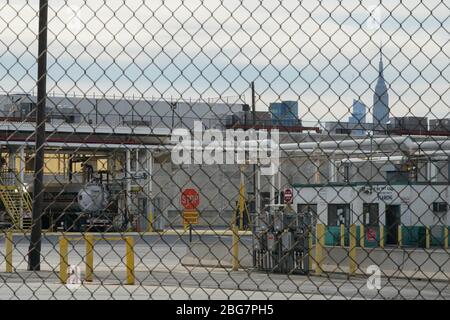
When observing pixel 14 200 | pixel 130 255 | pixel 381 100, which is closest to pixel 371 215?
pixel 130 255

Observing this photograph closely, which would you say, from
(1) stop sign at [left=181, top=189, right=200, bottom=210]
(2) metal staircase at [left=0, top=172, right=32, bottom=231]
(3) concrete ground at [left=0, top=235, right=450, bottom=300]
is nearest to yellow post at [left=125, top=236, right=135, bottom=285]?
(3) concrete ground at [left=0, top=235, right=450, bottom=300]

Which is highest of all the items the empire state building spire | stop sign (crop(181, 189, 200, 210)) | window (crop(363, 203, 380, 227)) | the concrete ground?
the empire state building spire

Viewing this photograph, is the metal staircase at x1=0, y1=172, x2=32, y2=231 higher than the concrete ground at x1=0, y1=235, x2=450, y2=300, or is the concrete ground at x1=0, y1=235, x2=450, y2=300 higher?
the metal staircase at x1=0, y1=172, x2=32, y2=231

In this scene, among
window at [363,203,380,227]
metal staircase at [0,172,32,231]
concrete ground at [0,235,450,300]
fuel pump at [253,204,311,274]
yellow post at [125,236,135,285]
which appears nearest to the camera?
yellow post at [125,236,135,285]

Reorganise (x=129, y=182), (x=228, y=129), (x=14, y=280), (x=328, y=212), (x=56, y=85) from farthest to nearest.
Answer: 1. (x=129, y=182)
2. (x=328, y=212)
3. (x=14, y=280)
4. (x=228, y=129)
5. (x=56, y=85)

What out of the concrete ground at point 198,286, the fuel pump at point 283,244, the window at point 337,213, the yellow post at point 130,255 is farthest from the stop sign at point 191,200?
the window at point 337,213

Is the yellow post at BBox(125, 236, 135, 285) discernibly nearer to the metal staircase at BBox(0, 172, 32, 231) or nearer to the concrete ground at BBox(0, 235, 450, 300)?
the concrete ground at BBox(0, 235, 450, 300)

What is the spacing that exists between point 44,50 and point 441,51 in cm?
239

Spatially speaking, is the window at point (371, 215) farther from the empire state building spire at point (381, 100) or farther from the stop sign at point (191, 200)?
the empire state building spire at point (381, 100)

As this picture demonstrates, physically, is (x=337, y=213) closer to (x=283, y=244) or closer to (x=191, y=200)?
(x=283, y=244)

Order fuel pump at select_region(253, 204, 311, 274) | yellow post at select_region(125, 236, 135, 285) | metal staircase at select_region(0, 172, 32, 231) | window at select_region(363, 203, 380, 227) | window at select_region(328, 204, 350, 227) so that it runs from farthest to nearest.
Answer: metal staircase at select_region(0, 172, 32, 231), window at select_region(328, 204, 350, 227), window at select_region(363, 203, 380, 227), fuel pump at select_region(253, 204, 311, 274), yellow post at select_region(125, 236, 135, 285)
